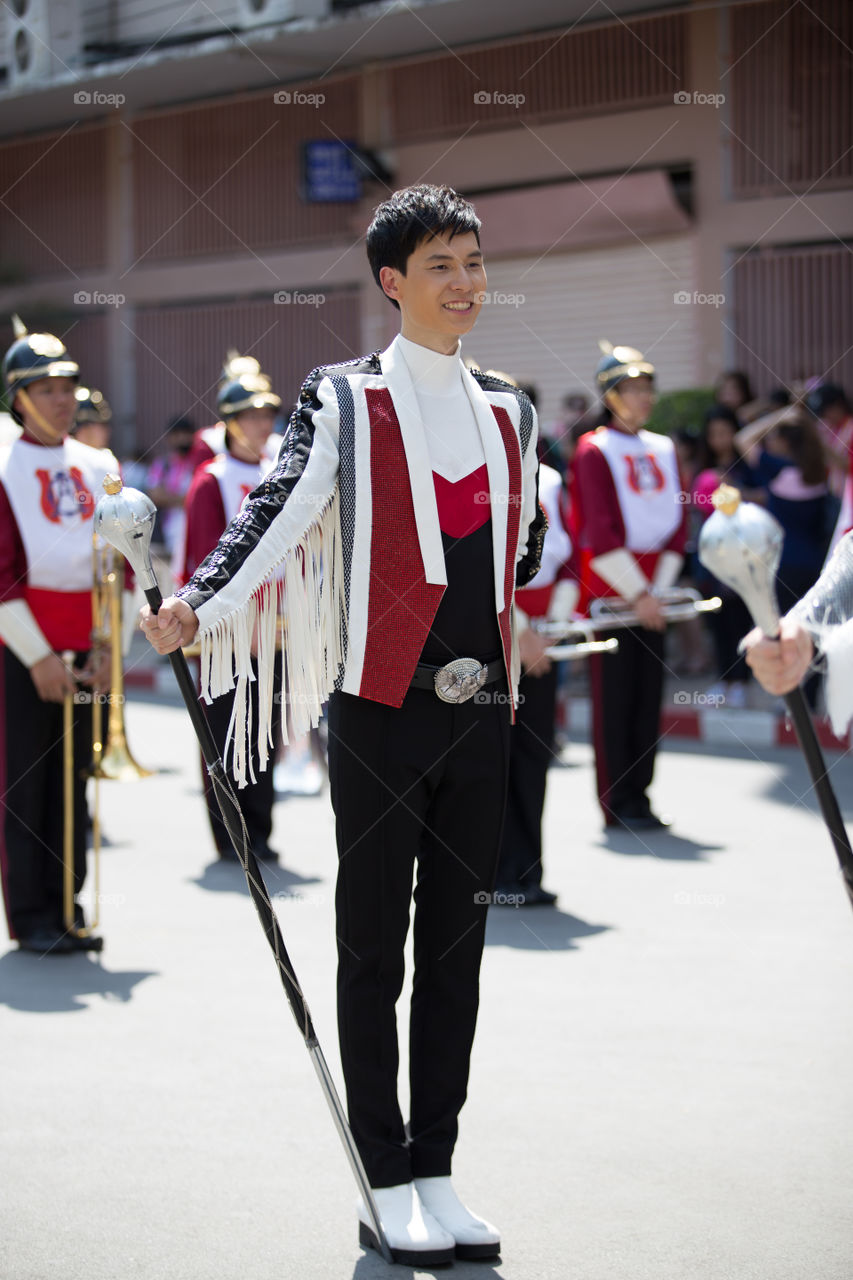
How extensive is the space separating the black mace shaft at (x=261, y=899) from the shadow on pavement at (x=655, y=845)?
12.7ft

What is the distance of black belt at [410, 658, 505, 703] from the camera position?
3305 millimetres

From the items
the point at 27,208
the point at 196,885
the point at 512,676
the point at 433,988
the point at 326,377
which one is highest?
the point at 27,208

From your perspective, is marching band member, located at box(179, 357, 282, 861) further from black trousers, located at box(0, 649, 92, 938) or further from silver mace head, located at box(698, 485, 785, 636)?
silver mace head, located at box(698, 485, 785, 636)

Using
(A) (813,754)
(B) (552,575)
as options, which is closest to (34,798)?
(B) (552,575)

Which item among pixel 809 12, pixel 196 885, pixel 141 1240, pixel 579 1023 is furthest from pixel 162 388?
pixel 141 1240

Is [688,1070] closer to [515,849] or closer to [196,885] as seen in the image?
[515,849]

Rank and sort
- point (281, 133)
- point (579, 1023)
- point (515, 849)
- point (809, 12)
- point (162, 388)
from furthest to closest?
point (162, 388) < point (281, 133) < point (809, 12) < point (515, 849) < point (579, 1023)

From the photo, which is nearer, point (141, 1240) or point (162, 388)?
point (141, 1240)

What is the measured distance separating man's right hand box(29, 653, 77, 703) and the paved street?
0.91 m

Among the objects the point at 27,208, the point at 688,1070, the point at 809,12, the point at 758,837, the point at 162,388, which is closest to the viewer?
the point at 688,1070

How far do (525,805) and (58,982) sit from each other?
195 cm

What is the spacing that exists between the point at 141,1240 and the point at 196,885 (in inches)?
133

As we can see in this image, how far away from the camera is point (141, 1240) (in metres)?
3.36

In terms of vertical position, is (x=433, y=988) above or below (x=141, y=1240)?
above
